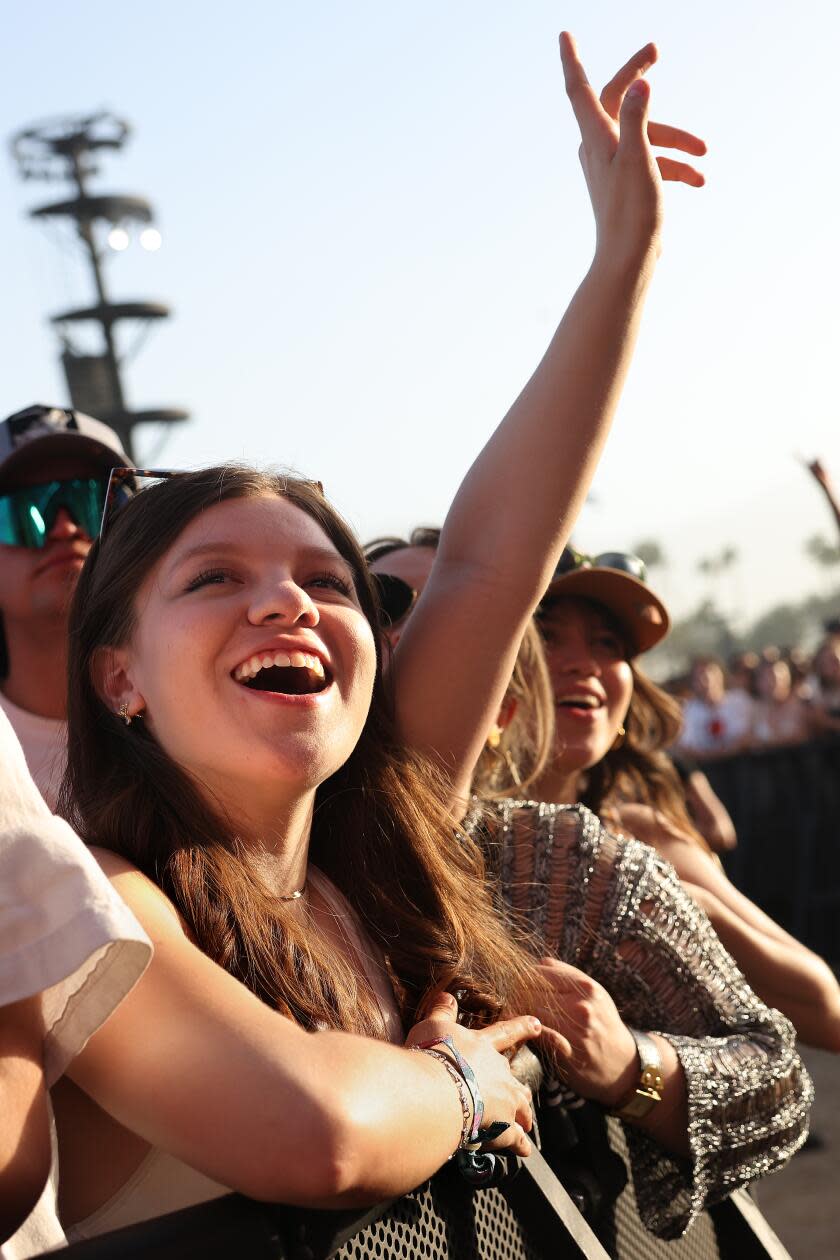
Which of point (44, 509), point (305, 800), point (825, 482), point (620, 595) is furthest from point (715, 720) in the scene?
point (305, 800)

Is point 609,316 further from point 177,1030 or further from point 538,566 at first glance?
Result: point 177,1030

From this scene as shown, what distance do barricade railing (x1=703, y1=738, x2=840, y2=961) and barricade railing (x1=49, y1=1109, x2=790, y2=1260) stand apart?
779 cm

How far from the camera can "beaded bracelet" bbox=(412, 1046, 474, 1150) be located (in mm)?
1576

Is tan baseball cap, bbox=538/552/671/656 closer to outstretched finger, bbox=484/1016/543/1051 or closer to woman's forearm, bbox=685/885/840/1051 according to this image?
woman's forearm, bbox=685/885/840/1051

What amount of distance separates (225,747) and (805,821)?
8869 mm

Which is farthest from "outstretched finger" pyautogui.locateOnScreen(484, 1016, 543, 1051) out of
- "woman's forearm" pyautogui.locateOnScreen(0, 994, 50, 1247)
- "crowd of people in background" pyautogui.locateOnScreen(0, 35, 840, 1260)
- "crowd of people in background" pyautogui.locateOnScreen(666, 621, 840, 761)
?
"crowd of people in background" pyautogui.locateOnScreen(666, 621, 840, 761)

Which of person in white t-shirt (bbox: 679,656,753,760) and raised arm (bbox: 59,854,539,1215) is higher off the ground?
raised arm (bbox: 59,854,539,1215)

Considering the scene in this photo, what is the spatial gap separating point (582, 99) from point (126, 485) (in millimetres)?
986

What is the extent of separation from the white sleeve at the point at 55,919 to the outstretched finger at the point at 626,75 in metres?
1.67

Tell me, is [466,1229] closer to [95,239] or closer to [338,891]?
[338,891]

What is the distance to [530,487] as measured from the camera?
225 cm

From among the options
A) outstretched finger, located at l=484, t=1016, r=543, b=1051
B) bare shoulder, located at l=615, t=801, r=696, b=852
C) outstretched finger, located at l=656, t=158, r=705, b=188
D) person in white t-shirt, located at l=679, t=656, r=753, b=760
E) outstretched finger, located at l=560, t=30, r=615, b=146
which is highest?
outstretched finger, located at l=560, t=30, r=615, b=146

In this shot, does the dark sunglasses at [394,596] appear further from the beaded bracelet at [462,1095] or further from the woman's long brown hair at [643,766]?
the beaded bracelet at [462,1095]

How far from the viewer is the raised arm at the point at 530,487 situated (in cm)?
225
